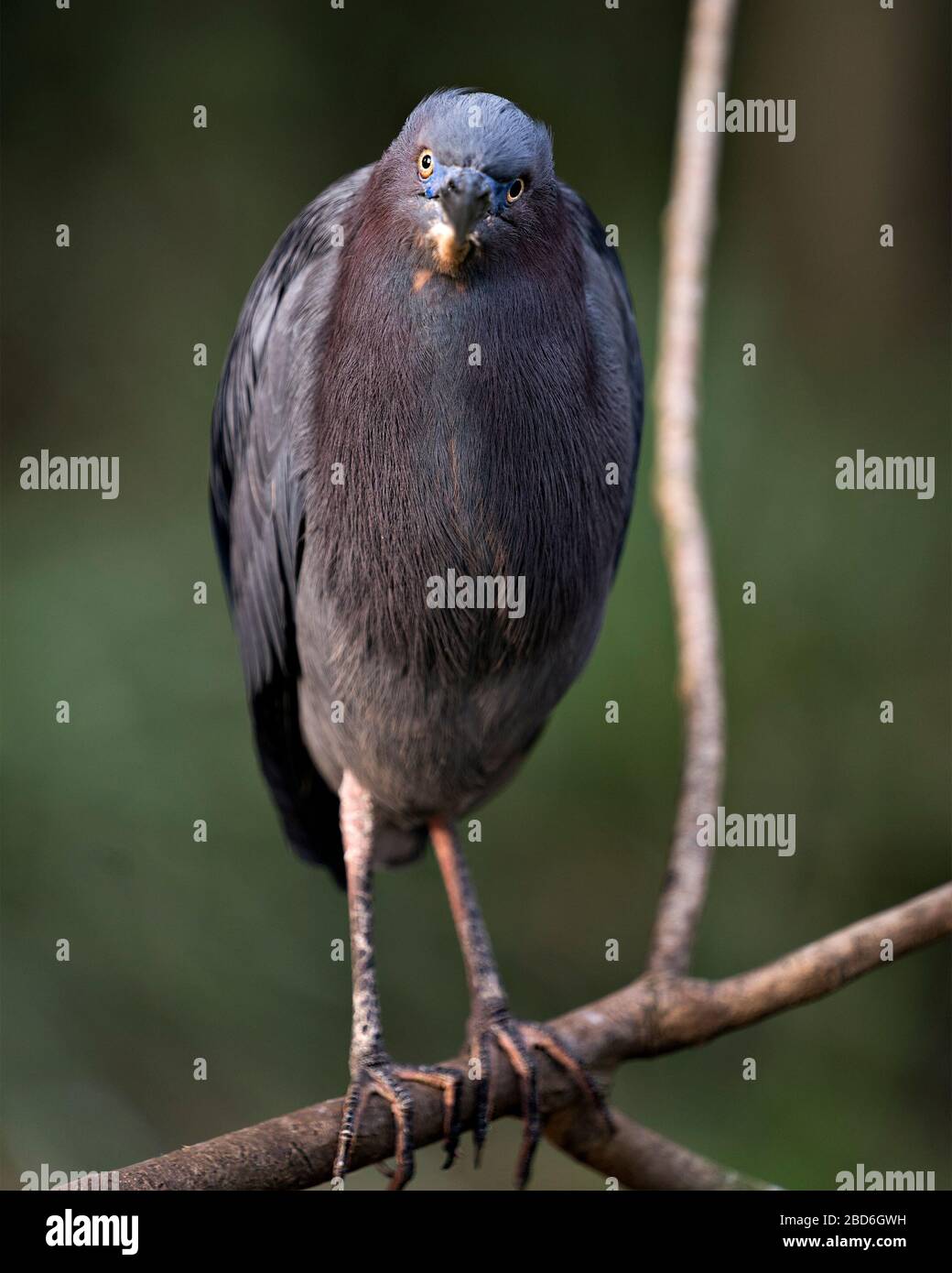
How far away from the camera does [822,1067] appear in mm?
4809

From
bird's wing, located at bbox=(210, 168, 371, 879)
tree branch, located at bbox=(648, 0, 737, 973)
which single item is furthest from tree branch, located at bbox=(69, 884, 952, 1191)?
bird's wing, located at bbox=(210, 168, 371, 879)

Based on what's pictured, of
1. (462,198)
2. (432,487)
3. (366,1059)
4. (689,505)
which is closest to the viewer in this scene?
(462,198)

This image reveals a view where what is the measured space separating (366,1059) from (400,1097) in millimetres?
115

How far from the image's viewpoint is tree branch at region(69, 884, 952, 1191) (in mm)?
2266

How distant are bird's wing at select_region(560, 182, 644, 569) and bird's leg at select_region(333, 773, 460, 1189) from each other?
837mm

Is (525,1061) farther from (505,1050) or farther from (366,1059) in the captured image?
(366,1059)

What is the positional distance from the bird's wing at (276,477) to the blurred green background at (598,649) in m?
1.23

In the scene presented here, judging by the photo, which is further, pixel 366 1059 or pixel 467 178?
pixel 366 1059

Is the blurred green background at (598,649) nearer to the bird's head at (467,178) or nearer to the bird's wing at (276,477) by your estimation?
the bird's wing at (276,477)

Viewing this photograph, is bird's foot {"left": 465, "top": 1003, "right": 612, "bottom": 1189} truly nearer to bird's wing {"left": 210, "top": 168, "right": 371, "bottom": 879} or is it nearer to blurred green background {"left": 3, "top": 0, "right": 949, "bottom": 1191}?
bird's wing {"left": 210, "top": 168, "right": 371, "bottom": 879}

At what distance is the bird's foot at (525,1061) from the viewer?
2957 millimetres

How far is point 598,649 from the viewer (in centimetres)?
482

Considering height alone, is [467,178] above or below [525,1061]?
above

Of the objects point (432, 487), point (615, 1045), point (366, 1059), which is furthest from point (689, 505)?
point (366, 1059)
